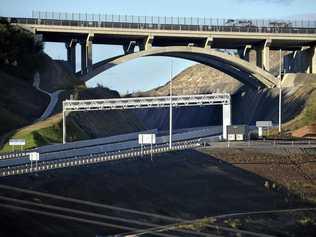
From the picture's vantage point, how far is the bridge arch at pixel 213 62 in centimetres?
11075

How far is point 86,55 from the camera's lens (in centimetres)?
11062

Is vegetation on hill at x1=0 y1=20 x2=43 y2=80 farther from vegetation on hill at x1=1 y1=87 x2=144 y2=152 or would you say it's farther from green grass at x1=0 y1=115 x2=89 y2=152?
green grass at x1=0 y1=115 x2=89 y2=152

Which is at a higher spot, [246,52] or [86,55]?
[246,52]

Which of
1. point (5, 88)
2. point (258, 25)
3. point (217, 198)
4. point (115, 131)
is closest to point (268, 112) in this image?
point (258, 25)

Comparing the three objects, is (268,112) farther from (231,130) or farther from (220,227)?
(220,227)

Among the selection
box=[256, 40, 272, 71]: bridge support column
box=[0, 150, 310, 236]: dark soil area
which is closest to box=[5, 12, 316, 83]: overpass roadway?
box=[256, 40, 272, 71]: bridge support column

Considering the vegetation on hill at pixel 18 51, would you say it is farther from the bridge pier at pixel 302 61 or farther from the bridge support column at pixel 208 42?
the bridge pier at pixel 302 61

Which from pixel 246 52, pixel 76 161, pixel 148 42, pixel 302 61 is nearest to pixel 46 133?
pixel 76 161

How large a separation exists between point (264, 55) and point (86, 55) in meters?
33.7

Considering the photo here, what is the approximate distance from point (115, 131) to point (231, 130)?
20486 mm

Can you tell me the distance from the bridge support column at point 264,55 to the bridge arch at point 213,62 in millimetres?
3175

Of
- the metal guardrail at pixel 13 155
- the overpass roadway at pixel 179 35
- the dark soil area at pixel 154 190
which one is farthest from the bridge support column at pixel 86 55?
the metal guardrail at pixel 13 155

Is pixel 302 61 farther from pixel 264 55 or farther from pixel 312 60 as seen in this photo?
pixel 264 55

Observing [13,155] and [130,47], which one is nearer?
[13,155]
